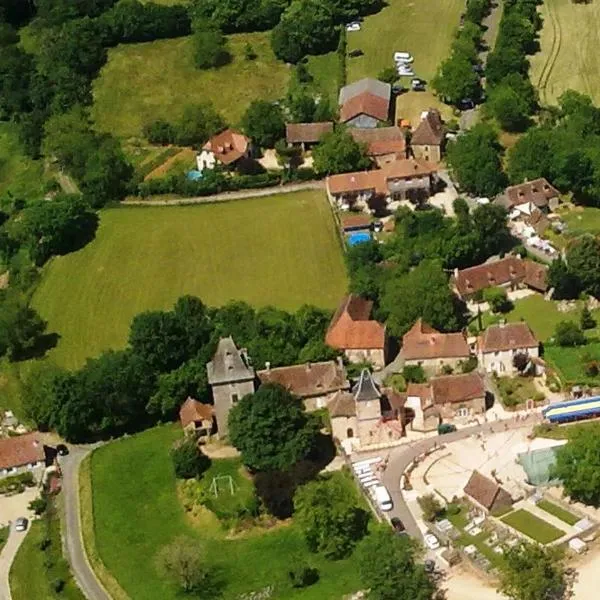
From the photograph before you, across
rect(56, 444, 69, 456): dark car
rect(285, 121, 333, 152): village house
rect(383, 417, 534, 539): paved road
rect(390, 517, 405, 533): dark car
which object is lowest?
rect(56, 444, 69, 456): dark car

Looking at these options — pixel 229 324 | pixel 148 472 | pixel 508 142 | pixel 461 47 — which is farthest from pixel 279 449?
pixel 461 47

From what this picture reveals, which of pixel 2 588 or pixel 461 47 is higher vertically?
pixel 461 47

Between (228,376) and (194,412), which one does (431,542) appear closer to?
(228,376)

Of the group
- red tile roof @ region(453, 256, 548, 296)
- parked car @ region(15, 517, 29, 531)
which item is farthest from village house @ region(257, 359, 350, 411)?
parked car @ region(15, 517, 29, 531)

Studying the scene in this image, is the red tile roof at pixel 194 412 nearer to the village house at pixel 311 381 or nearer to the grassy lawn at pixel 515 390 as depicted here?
the village house at pixel 311 381

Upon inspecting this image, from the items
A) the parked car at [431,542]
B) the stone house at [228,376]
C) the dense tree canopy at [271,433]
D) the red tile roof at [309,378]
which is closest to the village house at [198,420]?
the stone house at [228,376]

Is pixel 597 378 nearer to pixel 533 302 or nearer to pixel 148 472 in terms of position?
pixel 533 302

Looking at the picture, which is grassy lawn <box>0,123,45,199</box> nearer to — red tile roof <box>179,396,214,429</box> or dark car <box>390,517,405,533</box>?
red tile roof <box>179,396,214,429</box>
